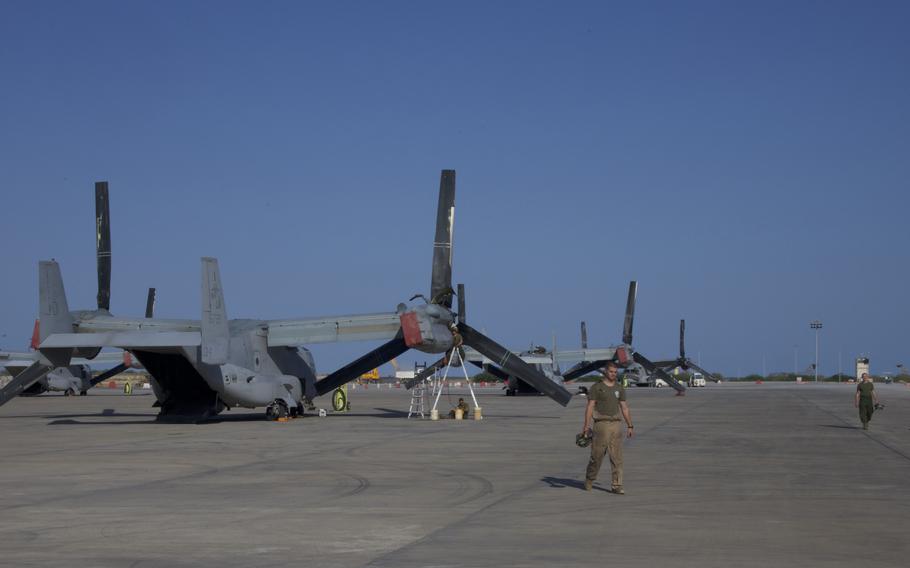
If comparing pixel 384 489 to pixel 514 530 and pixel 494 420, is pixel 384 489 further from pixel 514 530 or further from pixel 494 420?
pixel 494 420

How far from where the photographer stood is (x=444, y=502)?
14.4 m

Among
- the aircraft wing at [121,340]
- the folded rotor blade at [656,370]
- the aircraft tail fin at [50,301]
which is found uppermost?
the aircraft tail fin at [50,301]

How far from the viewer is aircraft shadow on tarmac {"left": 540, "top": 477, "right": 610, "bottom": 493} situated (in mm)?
16203

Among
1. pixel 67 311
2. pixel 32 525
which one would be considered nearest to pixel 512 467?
pixel 32 525

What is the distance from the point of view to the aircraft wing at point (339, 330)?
117 feet

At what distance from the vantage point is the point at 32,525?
40.0 ft

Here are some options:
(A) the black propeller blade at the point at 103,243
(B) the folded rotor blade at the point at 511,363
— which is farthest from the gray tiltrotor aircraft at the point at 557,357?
(A) the black propeller blade at the point at 103,243

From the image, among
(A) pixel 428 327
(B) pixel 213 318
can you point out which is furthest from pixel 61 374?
(B) pixel 213 318

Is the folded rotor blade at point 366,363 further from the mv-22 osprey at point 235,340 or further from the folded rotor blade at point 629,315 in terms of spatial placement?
the folded rotor blade at point 629,315

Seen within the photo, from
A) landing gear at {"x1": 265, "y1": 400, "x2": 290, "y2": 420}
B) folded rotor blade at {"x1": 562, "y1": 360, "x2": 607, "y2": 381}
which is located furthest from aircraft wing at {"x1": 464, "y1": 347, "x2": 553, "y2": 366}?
landing gear at {"x1": 265, "y1": 400, "x2": 290, "y2": 420}

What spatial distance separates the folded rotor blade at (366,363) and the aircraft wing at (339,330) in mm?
1981

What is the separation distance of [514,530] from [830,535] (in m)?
3.39

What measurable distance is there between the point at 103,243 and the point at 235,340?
6241 mm

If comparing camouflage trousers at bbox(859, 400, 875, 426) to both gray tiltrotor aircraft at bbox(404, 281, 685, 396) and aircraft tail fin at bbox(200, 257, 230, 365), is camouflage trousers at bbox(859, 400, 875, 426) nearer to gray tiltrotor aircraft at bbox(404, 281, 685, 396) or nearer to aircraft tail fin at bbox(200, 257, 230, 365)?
aircraft tail fin at bbox(200, 257, 230, 365)
